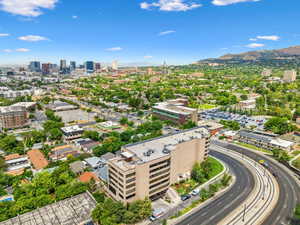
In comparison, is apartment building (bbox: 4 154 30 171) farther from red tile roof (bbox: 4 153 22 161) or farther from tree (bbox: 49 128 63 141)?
tree (bbox: 49 128 63 141)

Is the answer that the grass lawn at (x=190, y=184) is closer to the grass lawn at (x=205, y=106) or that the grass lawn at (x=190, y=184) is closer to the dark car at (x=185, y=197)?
the dark car at (x=185, y=197)

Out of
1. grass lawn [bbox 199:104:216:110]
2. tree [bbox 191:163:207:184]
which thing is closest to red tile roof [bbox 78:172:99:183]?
tree [bbox 191:163:207:184]

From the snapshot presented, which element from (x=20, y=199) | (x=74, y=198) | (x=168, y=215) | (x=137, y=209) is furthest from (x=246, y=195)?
(x=20, y=199)

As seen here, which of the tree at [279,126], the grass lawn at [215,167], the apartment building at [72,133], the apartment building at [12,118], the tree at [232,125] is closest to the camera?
the grass lawn at [215,167]

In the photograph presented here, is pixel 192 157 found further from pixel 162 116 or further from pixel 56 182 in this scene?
pixel 162 116

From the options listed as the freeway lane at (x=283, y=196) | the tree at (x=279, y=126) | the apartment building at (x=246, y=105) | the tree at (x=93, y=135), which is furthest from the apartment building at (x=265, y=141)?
the tree at (x=93, y=135)
